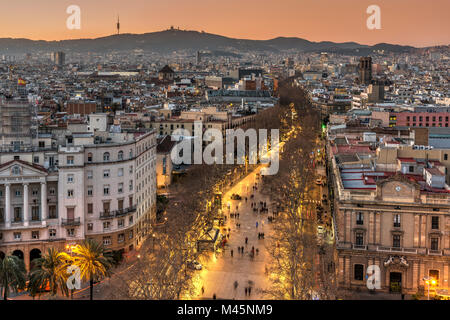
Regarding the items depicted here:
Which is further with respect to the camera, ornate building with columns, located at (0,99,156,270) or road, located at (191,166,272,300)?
ornate building with columns, located at (0,99,156,270)

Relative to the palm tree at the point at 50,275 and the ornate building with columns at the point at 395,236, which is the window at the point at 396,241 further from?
the palm tree at the point at 50,275

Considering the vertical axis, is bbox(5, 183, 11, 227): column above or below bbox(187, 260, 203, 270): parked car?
above

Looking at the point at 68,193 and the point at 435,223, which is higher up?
the point at 68,193

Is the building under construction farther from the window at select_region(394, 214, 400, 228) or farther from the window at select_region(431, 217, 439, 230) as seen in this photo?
the window at select_region(431, 217, 439, 230)

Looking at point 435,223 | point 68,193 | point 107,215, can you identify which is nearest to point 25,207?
point 68,193

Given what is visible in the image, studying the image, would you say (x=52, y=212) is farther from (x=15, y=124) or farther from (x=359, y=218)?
(x=359, y=218)

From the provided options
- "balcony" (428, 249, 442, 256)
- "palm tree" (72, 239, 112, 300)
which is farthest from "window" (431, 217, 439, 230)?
"palm tree" (72, 239, 112, 300)

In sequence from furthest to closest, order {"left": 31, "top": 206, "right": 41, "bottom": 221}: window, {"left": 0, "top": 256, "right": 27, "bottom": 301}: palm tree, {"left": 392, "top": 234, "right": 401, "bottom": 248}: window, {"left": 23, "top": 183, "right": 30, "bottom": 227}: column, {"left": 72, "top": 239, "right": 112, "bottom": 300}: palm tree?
{"left": 31, "top": 206, "right": 41, "bottom": 221}: window < {"left": 23, "top": 183, "right": 30, "bottom": 227}: column < {"left": 392, "top": 234, "right": 401, "bottom": 248}: window < {"left": 72, "top": 239, "right": 112, "bottom": 300}: palm tree < {"left": 0, "top": 256, "right": 27, "bottom": 301}: palm tree

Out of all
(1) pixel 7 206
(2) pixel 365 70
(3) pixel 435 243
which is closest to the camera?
(3) pixel 435 243

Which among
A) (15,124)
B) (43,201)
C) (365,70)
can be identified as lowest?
(43,201)
